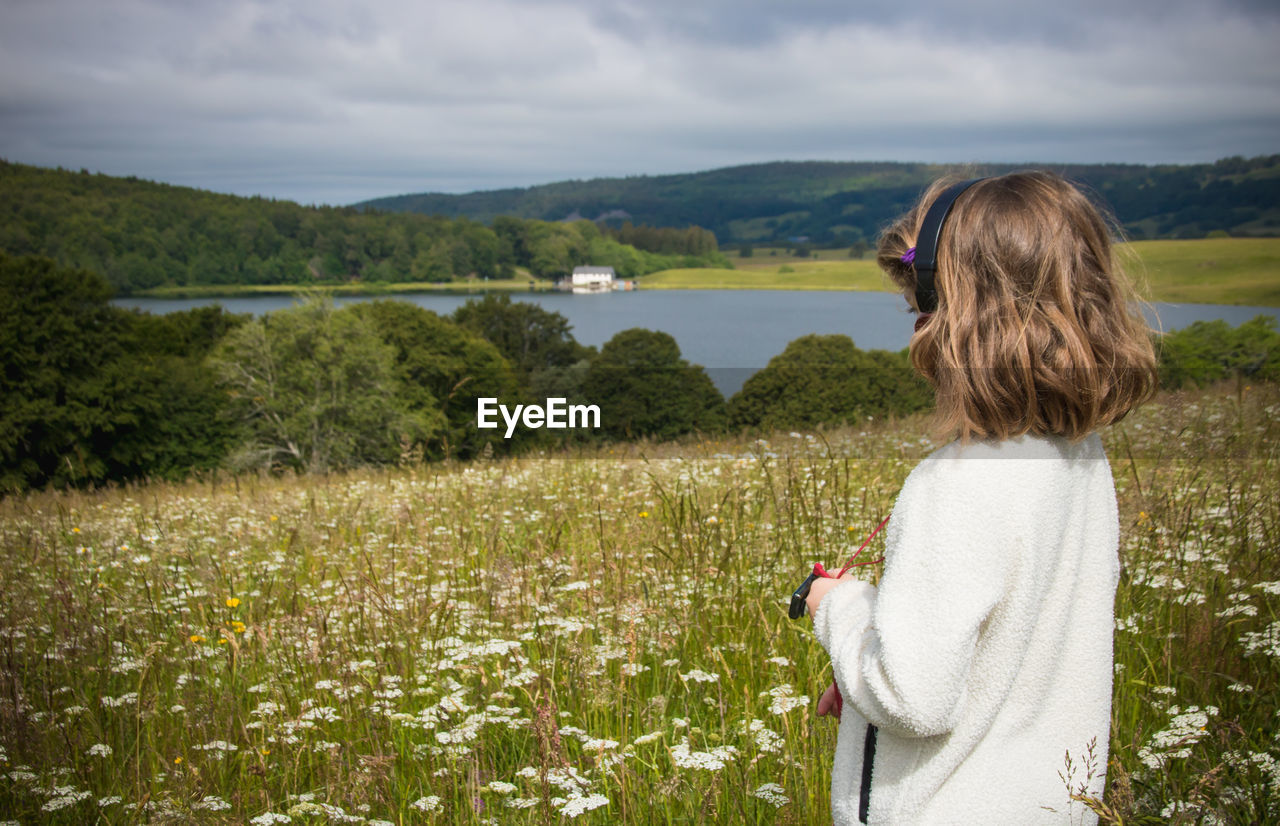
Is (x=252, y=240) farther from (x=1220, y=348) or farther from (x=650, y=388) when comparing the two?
(x=1220, y=348)

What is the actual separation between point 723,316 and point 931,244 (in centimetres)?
11059

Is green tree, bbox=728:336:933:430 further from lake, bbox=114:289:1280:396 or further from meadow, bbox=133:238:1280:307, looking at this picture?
meadow, bbox=133:238:1280:307

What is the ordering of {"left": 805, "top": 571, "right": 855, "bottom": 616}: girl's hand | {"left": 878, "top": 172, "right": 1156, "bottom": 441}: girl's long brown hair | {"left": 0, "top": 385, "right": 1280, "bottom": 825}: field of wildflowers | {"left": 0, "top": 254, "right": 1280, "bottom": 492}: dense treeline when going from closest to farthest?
{"left": 878, "top": 172, "right": 1156, "bottom": 441}: girl's long brown hair < {"left": 805, "top": 571, "right": 855, "bottom": 616}: girl's hand < {"left": 0, "top": 385, "right": 1280, "bottom": 825}: field of wildflowers < {"left": 0, "top": 254, "right": 1280, "bottom": 492}: dense treeline

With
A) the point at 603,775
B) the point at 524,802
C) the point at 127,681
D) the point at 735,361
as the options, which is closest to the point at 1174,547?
the point at 603,775

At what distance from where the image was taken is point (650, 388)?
5372cm

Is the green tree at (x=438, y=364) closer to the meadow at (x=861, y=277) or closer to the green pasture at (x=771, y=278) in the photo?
the meadow at (x=861, y=277)

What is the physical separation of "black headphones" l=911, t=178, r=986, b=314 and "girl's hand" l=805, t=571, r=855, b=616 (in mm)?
475

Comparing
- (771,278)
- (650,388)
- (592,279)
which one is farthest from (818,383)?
(771,278)

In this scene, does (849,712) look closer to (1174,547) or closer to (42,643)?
(1174,547)

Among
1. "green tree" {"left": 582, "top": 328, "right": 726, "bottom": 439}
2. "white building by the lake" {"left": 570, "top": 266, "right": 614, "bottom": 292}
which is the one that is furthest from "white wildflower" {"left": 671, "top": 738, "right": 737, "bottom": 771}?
"white building by the lake" {"left": 570, "top": 266, "right": 614, "bottom": 292}

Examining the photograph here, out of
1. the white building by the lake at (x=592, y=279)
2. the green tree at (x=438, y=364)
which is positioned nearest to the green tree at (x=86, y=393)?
the green tree at (x=438, y=364)

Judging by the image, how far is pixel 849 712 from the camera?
1.27 meters

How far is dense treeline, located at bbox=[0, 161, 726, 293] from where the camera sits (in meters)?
64.1

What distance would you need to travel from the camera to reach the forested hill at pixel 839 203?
7175 cm
